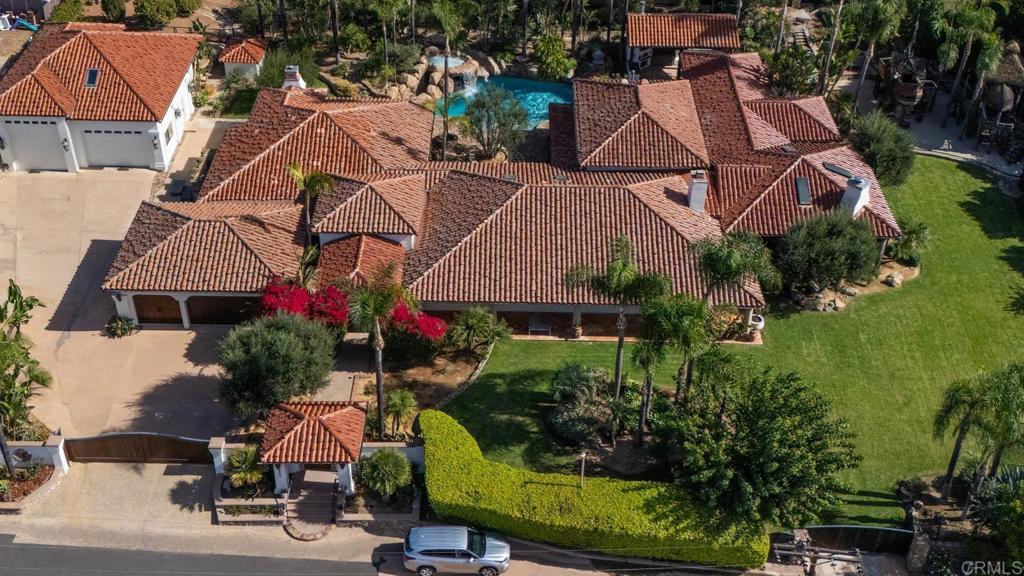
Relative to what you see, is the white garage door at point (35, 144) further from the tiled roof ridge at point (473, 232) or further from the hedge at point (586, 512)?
the hedge at point (586, 512)

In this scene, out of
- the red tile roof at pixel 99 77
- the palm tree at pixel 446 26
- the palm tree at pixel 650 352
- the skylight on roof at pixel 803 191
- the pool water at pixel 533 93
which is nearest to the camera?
the palm tree at pixel 650 352

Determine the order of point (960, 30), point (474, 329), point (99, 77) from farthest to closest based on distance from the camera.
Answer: point (960, 30) < point (99, 77) < point (474, 329)

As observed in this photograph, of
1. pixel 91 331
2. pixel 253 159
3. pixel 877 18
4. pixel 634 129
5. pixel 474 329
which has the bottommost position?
pixel 91 331

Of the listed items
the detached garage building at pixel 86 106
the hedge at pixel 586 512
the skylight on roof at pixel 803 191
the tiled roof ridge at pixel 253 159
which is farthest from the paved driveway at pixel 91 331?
the skylight on roof at pixel 803 191

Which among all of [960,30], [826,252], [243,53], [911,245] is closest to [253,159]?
[243,53]

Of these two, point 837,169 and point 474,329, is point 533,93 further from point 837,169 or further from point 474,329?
point 474,329

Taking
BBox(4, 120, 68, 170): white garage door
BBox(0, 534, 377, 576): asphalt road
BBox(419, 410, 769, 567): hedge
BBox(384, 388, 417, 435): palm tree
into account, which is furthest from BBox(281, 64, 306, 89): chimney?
BBox(0, 534, 377, 576): asphalt road

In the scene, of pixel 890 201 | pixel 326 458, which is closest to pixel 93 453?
pixel 326 458
